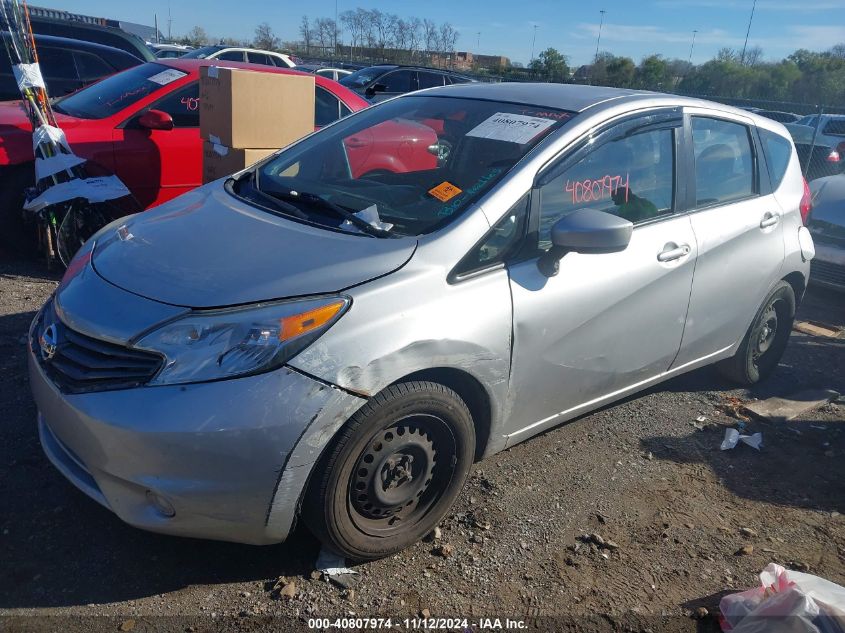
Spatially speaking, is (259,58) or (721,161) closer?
(721,161)

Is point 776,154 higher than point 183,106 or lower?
higher

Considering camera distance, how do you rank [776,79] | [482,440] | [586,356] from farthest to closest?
[776,79]
[586,356]
[482,440]

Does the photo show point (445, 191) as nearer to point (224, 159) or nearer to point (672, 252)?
point (672, 252)

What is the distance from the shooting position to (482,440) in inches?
118

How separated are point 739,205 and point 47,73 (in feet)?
25.4

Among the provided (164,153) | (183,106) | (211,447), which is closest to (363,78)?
(183,106)

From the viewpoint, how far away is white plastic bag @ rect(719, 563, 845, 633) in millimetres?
2268

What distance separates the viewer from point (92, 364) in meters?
2.43

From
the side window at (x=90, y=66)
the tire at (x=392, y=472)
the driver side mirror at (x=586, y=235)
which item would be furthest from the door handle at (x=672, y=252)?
the side window at (x=90, y=66)

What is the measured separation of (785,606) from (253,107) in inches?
187

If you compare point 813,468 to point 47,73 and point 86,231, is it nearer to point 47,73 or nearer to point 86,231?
point 86,231

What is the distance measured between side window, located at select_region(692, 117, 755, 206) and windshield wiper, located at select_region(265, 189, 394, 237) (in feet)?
6.22

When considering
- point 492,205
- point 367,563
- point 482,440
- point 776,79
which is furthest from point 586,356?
point 776,79

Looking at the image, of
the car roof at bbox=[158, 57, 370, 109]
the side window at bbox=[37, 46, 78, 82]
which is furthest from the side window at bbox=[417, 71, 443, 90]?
the car roof at bbox=[158, 57, 370, 109]
